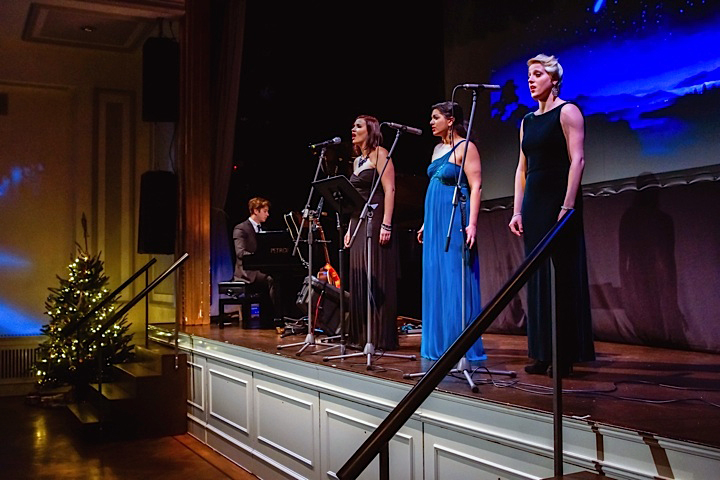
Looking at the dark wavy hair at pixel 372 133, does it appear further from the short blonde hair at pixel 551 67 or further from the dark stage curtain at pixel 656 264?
the dark stage curtain at pixel 656 264

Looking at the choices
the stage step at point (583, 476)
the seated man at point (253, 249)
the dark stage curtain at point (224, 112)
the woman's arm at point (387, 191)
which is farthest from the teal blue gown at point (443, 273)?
the dark stage curtain at point (224, 112)

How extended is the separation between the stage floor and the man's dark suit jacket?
2.14m

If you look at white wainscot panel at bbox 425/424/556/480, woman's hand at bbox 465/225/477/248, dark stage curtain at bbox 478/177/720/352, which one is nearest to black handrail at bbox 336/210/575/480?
white wainscot panel at bbox 425/424/556/480

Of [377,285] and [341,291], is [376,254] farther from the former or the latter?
[341,291]

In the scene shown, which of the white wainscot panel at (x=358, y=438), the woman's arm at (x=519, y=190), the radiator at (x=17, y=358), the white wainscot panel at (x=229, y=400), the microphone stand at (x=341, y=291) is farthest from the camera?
the radiator at (x=17, y=358)

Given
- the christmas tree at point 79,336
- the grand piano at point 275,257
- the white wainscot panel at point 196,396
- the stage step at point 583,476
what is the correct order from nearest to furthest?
the stage step at point 583,476
the white wainscot panel at point 196,396
the grand piano at point 275,257
the christmas tree at point 79,336

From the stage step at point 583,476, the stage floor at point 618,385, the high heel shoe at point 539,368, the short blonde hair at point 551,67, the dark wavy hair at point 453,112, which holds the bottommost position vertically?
the stage step at point 583,476

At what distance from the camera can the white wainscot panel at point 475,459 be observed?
2.79 metres

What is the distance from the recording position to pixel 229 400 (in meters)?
5.47

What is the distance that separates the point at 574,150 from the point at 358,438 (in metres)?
1.93

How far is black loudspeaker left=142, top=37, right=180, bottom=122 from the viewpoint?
25.1ft

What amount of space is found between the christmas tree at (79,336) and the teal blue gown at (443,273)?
4.21 metres

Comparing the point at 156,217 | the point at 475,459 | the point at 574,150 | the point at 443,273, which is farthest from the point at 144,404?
the point at 574,150

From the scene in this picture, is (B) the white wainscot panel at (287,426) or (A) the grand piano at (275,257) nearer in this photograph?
(B) the white wainscot panel at (287,426)
